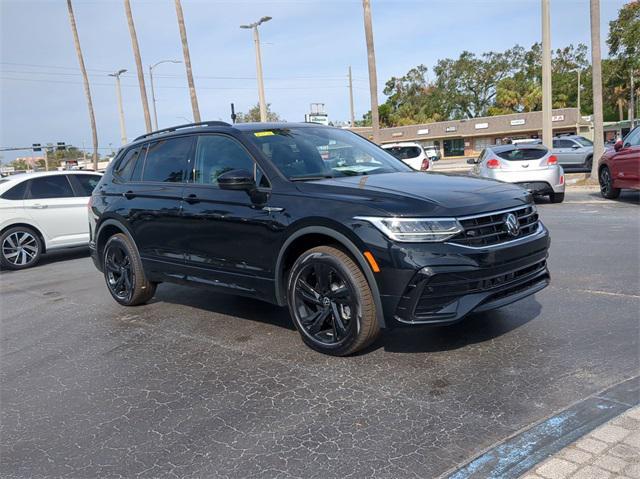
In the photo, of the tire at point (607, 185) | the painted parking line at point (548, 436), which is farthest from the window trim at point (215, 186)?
the tire at point (607, 185)

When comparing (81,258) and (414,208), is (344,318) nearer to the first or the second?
(414,208)

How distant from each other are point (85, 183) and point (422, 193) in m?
8.78

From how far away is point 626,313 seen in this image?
488cm

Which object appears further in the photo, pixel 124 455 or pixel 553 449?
pixel 124 455

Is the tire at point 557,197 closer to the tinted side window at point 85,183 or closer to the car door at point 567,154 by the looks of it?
the tinted side window at point 85,183

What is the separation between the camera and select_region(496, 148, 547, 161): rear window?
42.4 feet

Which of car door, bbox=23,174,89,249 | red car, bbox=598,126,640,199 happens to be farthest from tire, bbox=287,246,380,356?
red car, bbox=598,126,640,199

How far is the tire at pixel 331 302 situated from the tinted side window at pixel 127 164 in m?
2.94

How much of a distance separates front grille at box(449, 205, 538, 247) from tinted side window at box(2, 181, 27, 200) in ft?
29.7

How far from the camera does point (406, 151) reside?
66.6 feet

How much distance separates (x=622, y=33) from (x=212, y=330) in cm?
4163

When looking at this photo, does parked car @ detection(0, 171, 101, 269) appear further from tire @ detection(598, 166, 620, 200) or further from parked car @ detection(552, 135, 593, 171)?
parked car @ detection(552, 135, 593, 171)

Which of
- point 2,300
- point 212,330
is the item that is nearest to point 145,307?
point 212,330

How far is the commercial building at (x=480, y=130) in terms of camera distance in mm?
60938
